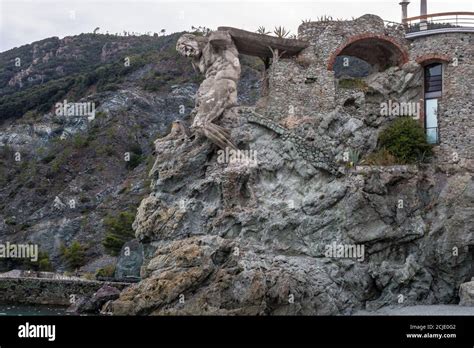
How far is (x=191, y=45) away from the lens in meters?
29.8

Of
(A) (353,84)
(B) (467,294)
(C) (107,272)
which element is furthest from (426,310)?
(C) (107,272)

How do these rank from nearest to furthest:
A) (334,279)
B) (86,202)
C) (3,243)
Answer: (334,279) → (3,243) → (86,202)

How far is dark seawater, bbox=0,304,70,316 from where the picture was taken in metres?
33.3

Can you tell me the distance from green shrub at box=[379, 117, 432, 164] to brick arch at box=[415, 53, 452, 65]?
316cm

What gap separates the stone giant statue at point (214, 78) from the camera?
28141 millimetres

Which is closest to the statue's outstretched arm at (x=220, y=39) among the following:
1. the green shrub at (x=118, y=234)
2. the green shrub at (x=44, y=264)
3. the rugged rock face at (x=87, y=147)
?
the green shrub at (x=118, y=234)

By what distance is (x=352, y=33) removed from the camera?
1234 inches

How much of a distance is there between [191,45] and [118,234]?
944 inches

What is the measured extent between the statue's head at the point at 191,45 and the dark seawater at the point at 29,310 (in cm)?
1288

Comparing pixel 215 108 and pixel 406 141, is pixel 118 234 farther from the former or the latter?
pixel 406 141

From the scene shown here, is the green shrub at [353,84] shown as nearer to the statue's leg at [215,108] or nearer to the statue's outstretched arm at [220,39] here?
the statue's leg at [215,108]
